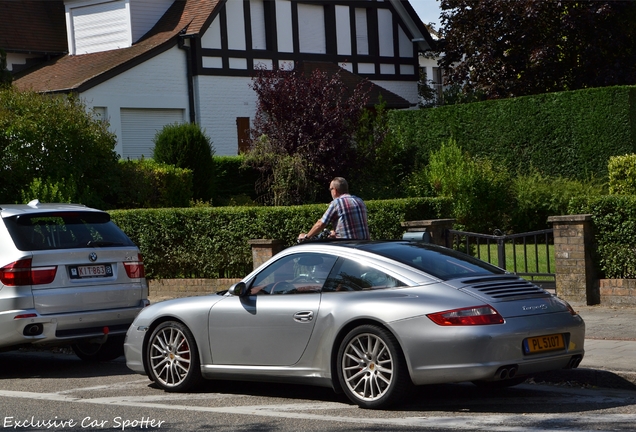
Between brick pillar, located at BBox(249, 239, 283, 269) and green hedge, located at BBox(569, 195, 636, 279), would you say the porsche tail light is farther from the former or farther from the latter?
brick pillar, located at BBox(249, 239, 283, 269)

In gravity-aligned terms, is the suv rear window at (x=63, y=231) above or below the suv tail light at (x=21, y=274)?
above

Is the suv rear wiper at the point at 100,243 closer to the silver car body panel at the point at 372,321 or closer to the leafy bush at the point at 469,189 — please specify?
the silver car body panel at the point at 372,321

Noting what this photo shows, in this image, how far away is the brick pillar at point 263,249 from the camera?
14852 millimetres

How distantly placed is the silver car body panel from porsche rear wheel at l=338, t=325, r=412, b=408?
8 centimetres

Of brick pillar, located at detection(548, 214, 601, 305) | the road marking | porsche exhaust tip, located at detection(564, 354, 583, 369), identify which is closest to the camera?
the road marking

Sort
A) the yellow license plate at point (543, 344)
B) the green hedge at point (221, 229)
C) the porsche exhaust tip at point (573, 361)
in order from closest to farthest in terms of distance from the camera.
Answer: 1. the yellow license plate at point (543, 344)
2. the porsche exhaust tip at point (573, 361)
3. the green hedge at point (221, 229)

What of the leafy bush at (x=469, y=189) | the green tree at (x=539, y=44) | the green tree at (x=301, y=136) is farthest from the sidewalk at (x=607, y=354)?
the green tree at (x=539, y=44)

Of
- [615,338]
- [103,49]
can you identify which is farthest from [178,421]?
[103,49]

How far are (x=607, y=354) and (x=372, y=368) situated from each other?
292 cm

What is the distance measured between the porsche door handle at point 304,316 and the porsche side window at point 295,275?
24 cm

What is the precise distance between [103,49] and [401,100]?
10038mm

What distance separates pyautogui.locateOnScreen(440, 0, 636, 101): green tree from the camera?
2917 centimetres

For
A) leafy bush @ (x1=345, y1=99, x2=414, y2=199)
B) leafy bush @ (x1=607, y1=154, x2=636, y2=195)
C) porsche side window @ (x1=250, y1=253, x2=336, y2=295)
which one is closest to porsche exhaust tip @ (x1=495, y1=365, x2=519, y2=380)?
porsche side window @ (x1=250, y1=253, x2=336, y2=295)

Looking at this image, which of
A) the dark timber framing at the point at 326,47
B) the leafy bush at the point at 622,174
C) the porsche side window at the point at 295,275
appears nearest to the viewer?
the porsche side window at the point at 295,275
